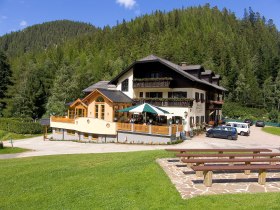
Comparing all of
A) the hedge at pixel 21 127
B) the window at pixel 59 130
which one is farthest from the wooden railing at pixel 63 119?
the hedge at pixel 21 127

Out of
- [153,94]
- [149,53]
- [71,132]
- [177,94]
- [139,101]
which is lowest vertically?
[71,132]

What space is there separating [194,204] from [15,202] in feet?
20.3

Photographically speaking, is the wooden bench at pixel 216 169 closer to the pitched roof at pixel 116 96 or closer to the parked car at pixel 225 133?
the parked car at pixel 225 133

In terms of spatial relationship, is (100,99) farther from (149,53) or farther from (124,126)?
(149,53)

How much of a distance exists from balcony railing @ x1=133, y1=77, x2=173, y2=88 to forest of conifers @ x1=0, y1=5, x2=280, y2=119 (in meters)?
25.1

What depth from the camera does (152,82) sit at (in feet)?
121

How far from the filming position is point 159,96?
3756cm

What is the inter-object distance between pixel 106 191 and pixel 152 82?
2789 cm

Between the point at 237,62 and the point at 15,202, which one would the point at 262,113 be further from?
the point at 15,202

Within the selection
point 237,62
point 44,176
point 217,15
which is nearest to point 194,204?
point 44,176

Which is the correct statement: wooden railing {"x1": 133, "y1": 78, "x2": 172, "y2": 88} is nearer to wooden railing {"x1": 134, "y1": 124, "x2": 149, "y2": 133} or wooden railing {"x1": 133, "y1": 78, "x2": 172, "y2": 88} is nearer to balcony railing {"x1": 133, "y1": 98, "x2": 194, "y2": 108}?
balcony railing {"x1": 133, "y1": 98, "x2": 194, "y2": 108}

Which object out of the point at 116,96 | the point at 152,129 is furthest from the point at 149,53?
the point at 152,129

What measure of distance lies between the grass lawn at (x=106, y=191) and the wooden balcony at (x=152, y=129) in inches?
559

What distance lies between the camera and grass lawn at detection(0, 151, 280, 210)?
27.3ft
